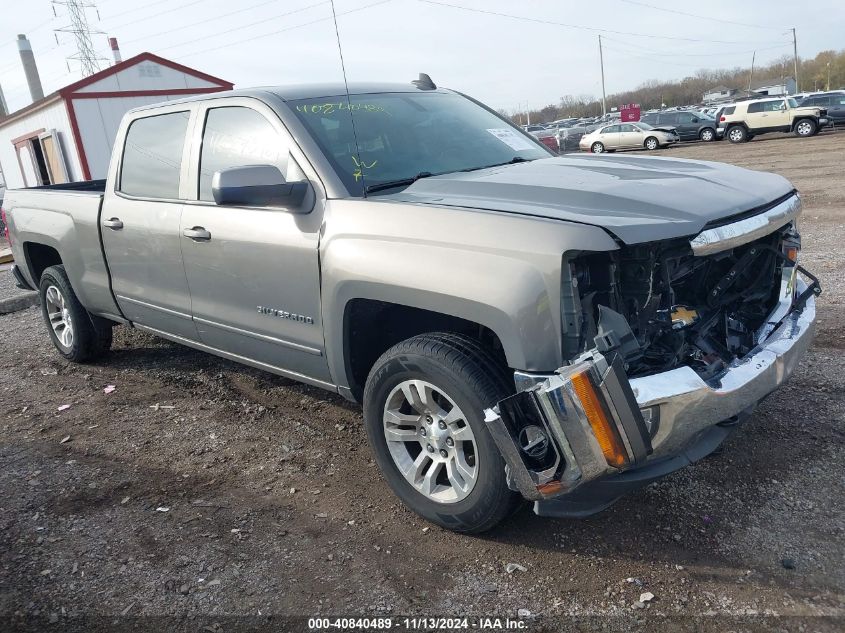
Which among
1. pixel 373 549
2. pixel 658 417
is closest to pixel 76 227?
pixel 373 549

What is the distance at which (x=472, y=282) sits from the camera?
2660 mm

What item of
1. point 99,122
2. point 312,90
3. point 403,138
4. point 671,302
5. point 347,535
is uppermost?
point 99,122

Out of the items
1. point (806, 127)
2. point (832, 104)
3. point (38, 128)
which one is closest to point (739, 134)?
point (806, 127)

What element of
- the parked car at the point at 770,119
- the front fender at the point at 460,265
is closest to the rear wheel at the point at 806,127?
the parked car at the point at 770,119

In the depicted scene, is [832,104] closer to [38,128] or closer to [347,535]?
[38,128]

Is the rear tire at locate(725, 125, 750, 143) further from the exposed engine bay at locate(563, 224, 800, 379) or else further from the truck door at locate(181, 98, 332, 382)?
the truck door at locate(181, 98, 332, 382)

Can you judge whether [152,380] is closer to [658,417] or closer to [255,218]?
[255,218]

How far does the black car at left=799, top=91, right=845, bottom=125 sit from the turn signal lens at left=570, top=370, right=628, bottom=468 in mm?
29730

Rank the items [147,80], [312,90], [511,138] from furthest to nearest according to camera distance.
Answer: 1. [147,80]
2. [511,138]
3. [312,90]

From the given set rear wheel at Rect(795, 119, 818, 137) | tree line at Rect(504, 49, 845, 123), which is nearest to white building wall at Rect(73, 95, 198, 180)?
rear wheel at Rect(795, 119, 818, 137)

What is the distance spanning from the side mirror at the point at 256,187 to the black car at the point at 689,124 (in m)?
30.9

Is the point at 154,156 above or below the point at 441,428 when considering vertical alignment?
above

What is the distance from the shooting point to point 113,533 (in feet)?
10.8

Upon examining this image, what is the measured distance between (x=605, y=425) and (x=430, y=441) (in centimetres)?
91
